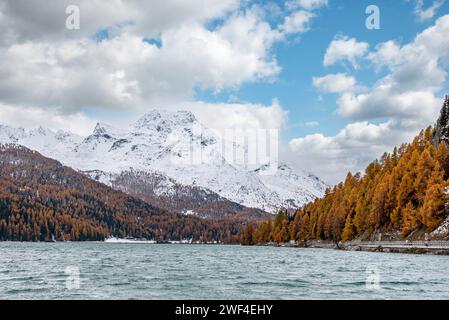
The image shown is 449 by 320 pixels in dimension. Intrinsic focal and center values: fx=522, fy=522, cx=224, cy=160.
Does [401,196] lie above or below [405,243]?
above

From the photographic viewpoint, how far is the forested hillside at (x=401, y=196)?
111 metres

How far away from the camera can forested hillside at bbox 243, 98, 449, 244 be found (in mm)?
111169

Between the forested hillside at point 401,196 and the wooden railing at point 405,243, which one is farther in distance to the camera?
the forested hillside at point 401,196

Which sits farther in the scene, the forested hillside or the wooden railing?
the forested hillside

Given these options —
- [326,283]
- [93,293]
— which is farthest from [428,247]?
[93,293]

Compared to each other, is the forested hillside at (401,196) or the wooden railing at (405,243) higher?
the forested hillside at (401,196)

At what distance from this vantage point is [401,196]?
127 metres

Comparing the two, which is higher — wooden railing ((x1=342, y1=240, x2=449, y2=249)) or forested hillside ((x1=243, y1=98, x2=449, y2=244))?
forested hillside ((x1=243, y1=98, x2=449, y2=244))

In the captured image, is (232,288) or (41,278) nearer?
(232,288)

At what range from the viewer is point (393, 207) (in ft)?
438

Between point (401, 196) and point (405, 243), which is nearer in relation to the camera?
point (405, 243)

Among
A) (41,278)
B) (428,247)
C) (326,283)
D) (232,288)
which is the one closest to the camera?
(232,288)
